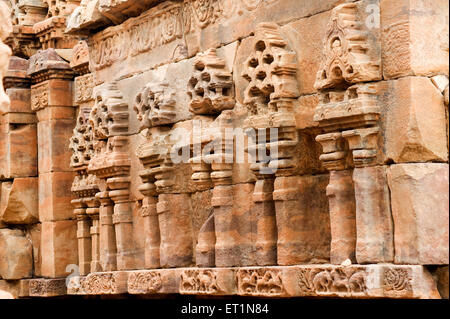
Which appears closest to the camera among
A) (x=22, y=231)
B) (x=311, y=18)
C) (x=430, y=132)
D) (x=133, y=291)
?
(x=430, y=132)

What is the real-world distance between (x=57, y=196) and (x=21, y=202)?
567 millimetres

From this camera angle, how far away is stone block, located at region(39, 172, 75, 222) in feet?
39.2

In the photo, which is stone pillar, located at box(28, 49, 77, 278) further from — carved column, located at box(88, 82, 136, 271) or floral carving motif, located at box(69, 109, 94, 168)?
carved column, located at box(88, 82, 136, 271)

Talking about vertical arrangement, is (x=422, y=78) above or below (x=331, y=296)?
above

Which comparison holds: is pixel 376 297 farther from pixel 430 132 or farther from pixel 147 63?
pixel 147 63

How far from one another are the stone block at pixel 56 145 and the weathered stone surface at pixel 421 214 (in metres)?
5.68

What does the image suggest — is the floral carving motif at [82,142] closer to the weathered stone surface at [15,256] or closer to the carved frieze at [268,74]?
the weathered stone surface at [15,256]

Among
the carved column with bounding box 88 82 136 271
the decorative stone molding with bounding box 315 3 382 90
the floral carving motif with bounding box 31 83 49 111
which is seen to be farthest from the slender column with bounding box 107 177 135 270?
the decorative stone molding with bounding box 315 3 382 90

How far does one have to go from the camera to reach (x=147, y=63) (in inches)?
397

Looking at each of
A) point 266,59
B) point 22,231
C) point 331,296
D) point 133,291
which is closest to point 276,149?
point 266,59

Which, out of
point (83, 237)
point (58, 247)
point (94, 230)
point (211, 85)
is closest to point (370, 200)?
point (211, 85)

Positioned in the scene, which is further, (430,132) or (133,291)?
(133,291)

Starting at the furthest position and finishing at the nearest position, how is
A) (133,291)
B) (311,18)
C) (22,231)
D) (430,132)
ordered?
(22,231) → (133,291) → (311,18) → (430,132)

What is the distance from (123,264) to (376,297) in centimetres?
370
